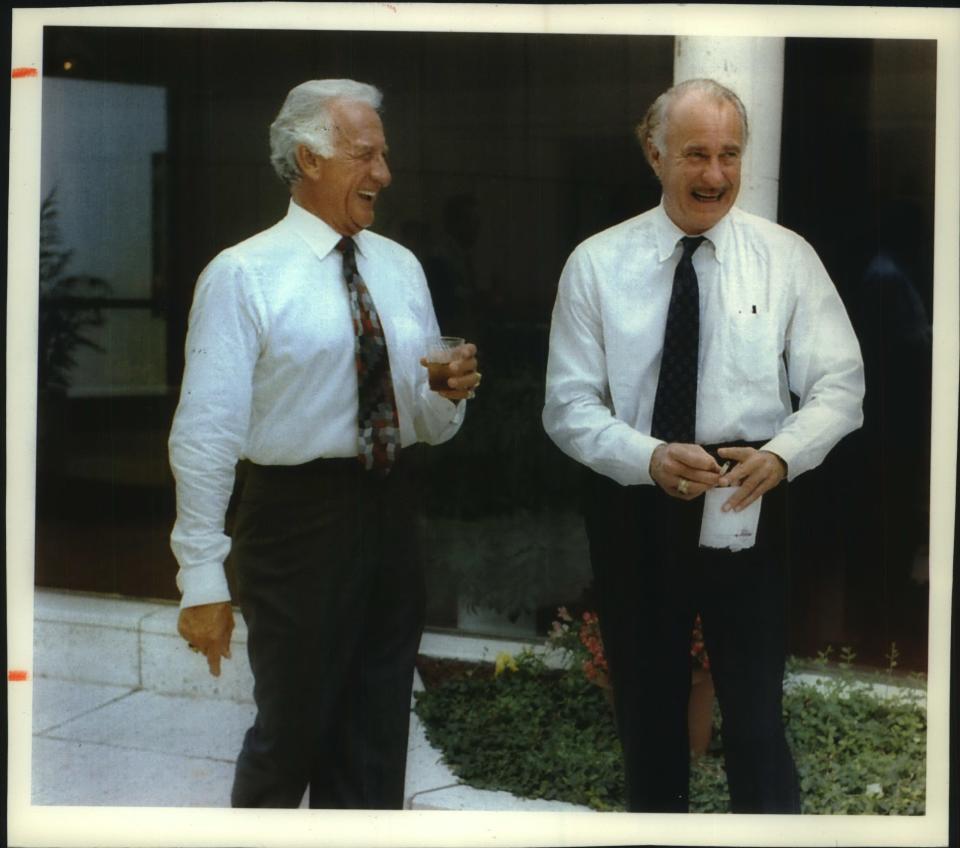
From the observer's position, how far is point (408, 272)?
4.25 metres

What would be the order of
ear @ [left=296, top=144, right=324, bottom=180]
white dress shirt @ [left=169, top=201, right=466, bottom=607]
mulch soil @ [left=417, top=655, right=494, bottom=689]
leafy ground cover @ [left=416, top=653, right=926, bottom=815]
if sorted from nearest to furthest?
white dress shirt @ [left=169, top=201, right=466, bottom=607], ear @ [left=296, top=144, right=324, bottom=180], leafy ground cover @ [left=416, top=653, right=926, bottom=815], mulch soil @ [left=417, top=655, right=494, bottom=689]

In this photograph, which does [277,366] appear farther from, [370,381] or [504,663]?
[504,663]

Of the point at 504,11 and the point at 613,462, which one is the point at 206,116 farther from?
the point at 613,462

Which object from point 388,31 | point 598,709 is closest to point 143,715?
point 598,709

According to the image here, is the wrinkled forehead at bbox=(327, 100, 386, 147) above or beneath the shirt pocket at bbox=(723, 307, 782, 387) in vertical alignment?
above

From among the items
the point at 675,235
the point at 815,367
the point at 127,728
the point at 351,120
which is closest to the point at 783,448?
the point at 815,367

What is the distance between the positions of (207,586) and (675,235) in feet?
6.39

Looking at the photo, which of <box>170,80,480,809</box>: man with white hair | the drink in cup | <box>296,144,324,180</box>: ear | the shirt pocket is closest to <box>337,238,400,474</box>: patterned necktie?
<box>170,80,480,809</box>: man with white hair

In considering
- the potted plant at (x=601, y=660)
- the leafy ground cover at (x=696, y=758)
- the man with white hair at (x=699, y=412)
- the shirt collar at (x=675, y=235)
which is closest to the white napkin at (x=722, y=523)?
the man with white hair at (x=699, y=412)

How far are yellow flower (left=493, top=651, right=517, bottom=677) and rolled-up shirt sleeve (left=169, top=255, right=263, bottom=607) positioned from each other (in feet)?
3.29

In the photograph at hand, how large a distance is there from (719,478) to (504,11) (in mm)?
1718

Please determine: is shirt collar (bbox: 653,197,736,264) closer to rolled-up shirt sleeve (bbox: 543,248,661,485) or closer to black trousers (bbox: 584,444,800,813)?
rolled-up shirt sleeve (bbox: 543,248,661,485)

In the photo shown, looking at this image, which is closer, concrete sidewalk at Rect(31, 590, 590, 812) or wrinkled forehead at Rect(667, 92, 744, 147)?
wrinkled forehead at Rect(667, 92, 744, 147)

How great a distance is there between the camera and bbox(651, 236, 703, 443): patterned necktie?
13.5 feet
